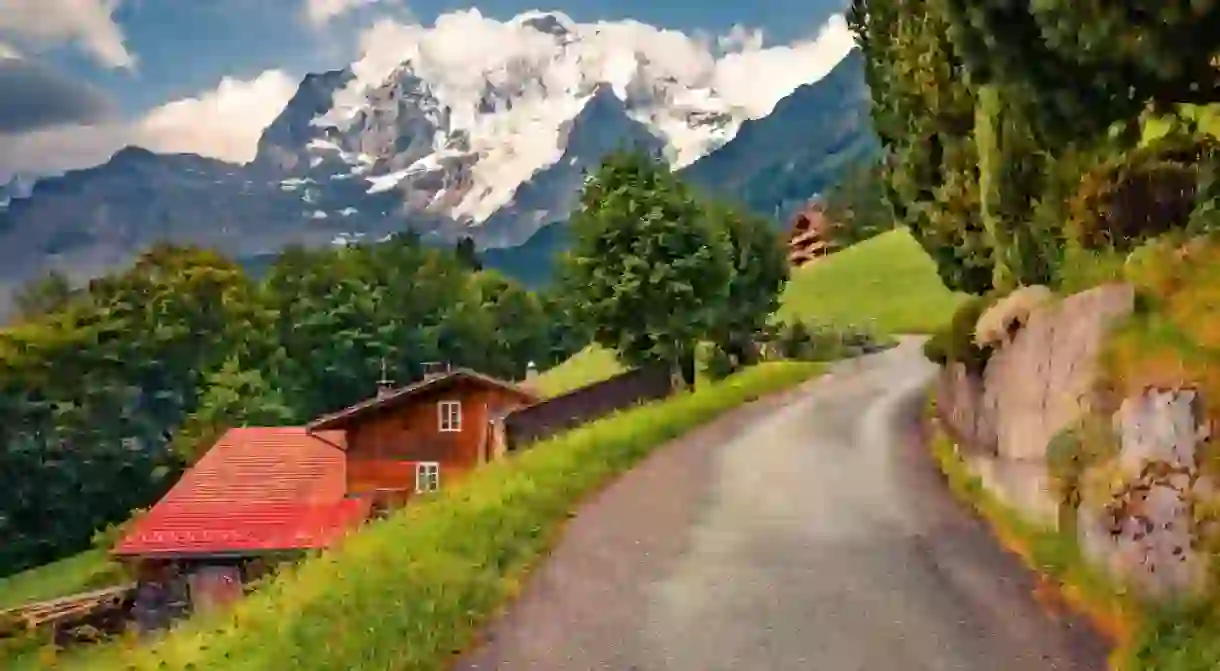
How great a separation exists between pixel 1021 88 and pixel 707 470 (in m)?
9.08

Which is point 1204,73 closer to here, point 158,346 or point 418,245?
point 158,346

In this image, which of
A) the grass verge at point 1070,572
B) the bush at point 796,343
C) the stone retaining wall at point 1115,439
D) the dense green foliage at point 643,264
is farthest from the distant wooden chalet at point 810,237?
the grass verge at point 1070,572

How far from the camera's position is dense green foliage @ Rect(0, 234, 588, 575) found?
66938 mm

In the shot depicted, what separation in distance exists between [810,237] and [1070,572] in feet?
437

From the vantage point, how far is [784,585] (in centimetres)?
1009

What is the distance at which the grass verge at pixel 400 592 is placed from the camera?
8188 mm

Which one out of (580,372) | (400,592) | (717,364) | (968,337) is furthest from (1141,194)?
(580,372)

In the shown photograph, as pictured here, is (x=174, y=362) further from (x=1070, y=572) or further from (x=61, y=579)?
(x=1070, y=572)

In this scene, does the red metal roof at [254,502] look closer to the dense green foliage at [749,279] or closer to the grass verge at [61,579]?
the grass verge at [61,579]

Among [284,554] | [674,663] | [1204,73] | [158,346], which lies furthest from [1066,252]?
[158,346]

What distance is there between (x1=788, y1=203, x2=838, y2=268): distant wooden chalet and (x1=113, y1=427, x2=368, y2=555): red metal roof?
8666 cm

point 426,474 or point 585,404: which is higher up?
point 585,404

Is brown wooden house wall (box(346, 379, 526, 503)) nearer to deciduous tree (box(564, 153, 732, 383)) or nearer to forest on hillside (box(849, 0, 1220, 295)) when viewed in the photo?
deciduous tree (box(564, 153, 732, 383))

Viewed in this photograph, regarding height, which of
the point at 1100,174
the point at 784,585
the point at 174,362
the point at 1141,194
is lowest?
the point at 784,585
